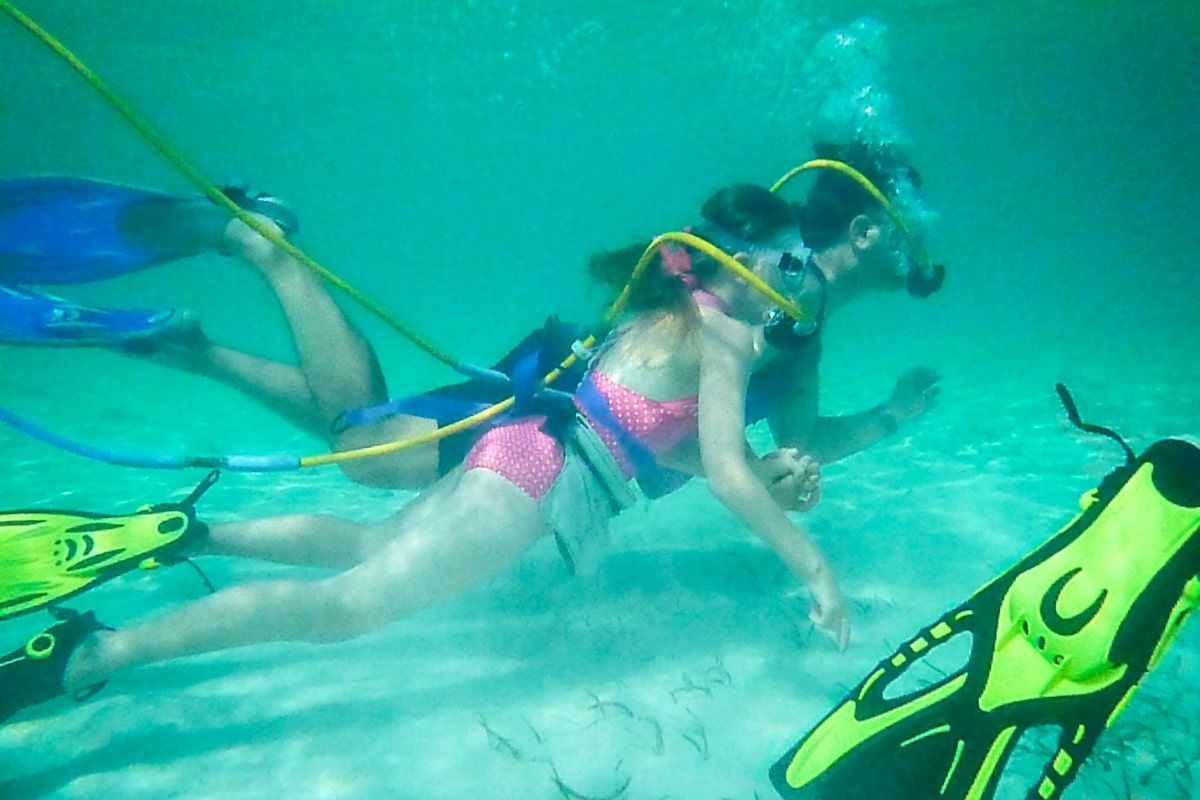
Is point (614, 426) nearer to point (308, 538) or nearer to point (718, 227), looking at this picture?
point (718, 227)

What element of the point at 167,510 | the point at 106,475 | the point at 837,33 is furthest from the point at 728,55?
the point at 167,510

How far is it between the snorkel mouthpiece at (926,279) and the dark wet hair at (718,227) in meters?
0.67

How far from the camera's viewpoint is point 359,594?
2.82 meters

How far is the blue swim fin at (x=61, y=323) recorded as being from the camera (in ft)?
10.6

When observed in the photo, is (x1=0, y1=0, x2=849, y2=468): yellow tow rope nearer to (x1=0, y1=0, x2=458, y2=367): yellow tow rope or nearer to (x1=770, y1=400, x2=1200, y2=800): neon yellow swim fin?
(x1=0, y1=0, x2=458, y2=367): yellow tow rope

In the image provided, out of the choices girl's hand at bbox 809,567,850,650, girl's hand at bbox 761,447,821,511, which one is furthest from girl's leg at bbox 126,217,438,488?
girl's hand at bbox 809,567,850,650

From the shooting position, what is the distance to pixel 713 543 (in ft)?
14.4

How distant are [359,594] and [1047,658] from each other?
246 centimetres

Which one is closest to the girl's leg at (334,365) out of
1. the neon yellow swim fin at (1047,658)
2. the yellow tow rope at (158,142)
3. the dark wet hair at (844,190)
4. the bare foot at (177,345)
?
the bare foot at (177,345)

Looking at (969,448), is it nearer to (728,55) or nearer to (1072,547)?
(1072,547)

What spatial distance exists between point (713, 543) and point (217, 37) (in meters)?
28.9

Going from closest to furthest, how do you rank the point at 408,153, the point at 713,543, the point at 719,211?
1. the point at 719,211
2. the point at 713,543
3. the point at 408,153

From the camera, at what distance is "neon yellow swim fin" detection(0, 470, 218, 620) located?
2.79 m

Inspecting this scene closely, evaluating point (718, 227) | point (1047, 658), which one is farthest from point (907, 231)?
point (1047, 658)
